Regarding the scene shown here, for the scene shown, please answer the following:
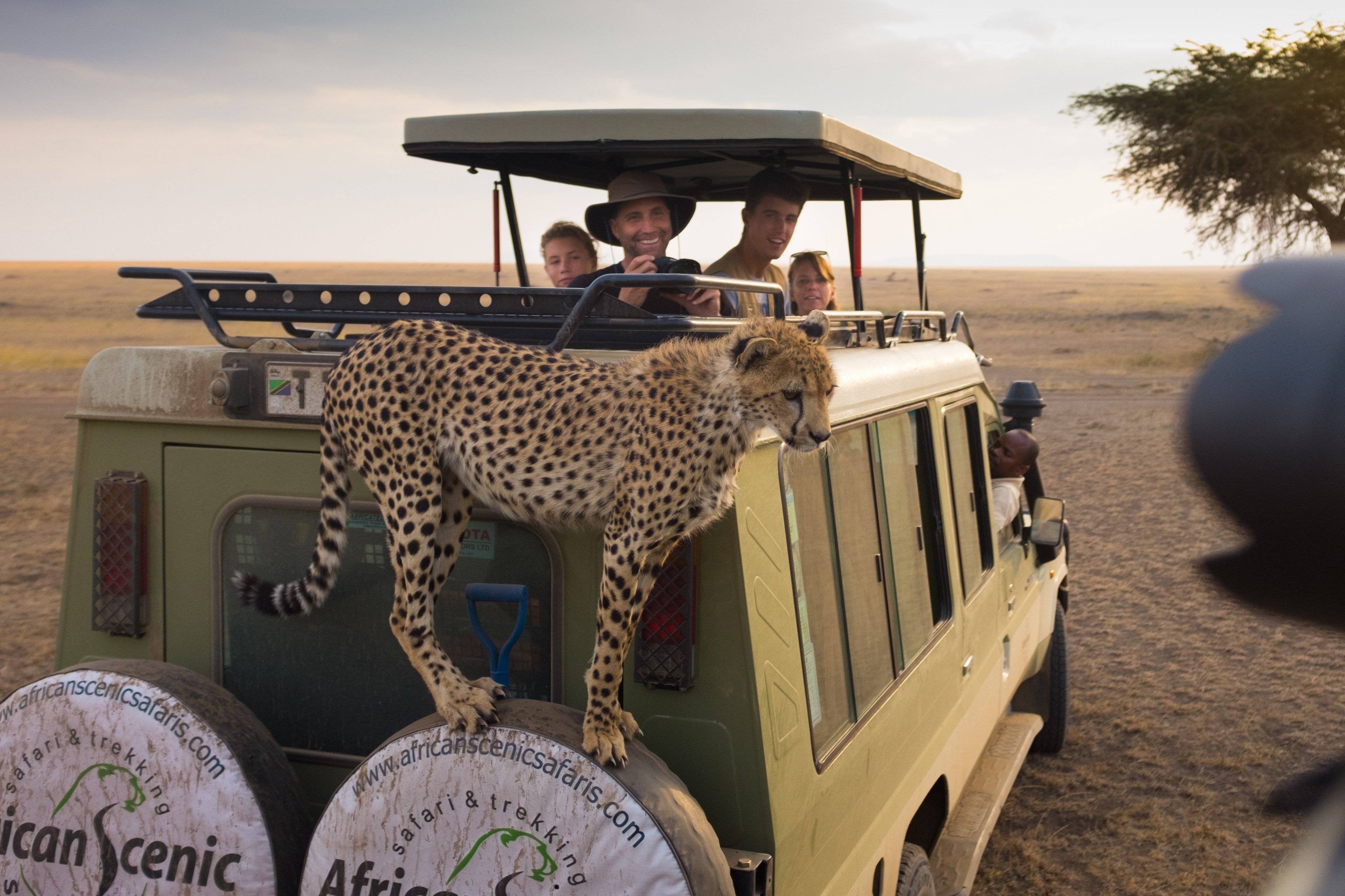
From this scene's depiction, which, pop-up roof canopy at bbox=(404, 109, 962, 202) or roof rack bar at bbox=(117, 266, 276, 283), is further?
pop-up roof canopy at bbox=(404, 109, 962, 202)

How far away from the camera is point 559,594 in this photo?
2361 mm

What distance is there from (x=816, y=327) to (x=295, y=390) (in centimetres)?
110

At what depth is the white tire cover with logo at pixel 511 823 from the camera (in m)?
1.92

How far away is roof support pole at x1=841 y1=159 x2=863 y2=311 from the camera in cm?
394

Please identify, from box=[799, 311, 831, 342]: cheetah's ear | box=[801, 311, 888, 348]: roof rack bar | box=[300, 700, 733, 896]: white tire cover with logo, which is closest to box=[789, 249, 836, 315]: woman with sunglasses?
box=[801, 311, 888, 348]: roof rack bar

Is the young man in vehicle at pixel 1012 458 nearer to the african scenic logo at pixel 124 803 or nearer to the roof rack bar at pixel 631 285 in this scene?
the roof rack bar at pixel 631 285

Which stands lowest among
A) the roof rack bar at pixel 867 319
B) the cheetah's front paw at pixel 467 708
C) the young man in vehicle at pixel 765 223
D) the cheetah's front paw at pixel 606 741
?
the cheetah's front paw at pixel 606 741

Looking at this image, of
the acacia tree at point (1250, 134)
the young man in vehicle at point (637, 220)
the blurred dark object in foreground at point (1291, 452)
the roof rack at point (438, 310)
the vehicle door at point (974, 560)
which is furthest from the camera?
the acacia tree at point (1250, 134)

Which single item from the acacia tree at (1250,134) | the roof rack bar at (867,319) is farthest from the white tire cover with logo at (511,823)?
the acacia tree at (1250,134)

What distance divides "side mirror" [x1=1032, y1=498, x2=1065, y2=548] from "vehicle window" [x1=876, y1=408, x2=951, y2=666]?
5.16ft

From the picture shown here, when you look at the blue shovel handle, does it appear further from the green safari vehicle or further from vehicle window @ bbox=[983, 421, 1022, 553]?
vehicle window @ bbox=[983, 421, 1022, 553]

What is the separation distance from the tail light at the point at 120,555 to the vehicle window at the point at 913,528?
1842 millimetres

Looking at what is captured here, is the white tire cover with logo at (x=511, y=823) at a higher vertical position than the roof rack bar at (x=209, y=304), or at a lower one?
lower

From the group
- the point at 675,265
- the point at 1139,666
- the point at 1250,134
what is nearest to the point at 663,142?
the point at 675,265
